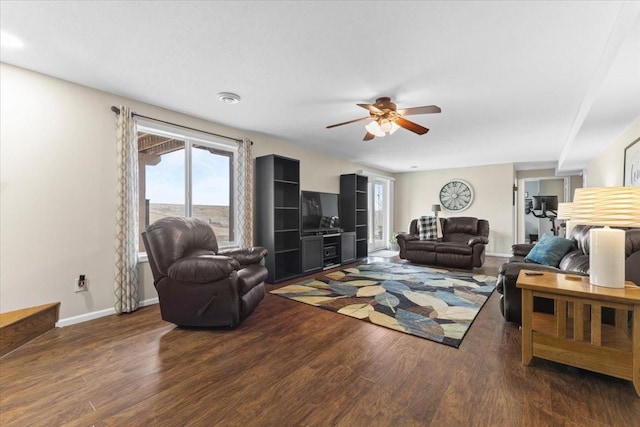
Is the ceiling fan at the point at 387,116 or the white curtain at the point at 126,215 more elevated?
the ceiling fan at the point at 387,116

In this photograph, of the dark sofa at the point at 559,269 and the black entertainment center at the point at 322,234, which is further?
the black entertainment center at the point at 322,234

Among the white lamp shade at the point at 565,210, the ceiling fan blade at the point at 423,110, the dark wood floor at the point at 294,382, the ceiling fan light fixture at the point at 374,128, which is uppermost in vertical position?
the ceiling fan blade at the point at 423,110

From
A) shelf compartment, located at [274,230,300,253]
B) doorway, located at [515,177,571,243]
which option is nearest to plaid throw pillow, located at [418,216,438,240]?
shelf compartment, located at [274,230,300,253]

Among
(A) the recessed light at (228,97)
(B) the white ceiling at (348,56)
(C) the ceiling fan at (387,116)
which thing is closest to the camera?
(B) the white ceiling at (348,56)

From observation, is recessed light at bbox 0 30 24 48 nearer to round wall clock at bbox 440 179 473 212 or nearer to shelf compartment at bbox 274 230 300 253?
shelf compartment at bbox 274 230 300 253

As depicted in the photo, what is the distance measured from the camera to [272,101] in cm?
311

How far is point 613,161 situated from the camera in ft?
12.9

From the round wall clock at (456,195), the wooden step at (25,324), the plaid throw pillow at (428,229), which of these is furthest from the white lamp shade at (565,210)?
the wooden step at (25,324)

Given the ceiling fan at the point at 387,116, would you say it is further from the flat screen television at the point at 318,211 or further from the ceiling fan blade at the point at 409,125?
the flat screen television at the point at 318,211

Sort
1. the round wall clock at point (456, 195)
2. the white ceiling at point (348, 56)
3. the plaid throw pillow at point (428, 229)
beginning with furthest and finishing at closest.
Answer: the round wall clock at point (456, 195)
the plaid throw pillow at point (428, 229)
the white ceiling at point (348, 56)

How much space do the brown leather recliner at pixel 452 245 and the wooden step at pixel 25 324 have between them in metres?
5.34

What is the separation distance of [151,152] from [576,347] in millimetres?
4345

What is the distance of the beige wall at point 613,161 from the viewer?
10.7ft

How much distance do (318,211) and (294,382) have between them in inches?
148
